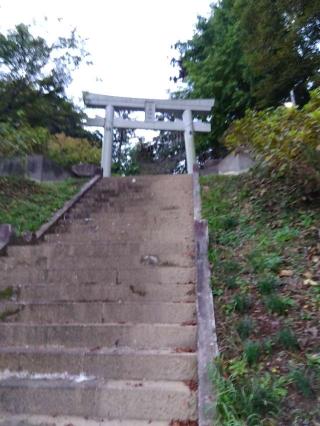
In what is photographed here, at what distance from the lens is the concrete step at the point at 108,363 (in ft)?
11.7

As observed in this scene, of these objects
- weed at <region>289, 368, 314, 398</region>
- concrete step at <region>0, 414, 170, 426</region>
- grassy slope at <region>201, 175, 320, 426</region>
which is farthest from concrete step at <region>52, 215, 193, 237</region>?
weed at <region>289, 368, 314, 398</region>

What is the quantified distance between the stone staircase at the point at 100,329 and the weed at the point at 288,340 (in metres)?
0.72

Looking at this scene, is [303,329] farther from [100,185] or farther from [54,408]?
[100,185]

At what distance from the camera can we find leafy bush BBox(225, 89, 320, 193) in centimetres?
518

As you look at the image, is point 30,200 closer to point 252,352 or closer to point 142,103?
point 142,103

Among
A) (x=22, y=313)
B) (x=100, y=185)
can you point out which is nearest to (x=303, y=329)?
(x=22, y=313)

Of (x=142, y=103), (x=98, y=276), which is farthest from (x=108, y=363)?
(x=142, y=103)

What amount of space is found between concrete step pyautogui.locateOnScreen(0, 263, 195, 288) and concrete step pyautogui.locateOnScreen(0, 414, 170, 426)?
65.4 inches

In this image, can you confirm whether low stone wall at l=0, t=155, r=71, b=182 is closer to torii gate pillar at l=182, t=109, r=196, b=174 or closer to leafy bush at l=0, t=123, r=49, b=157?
leafy bush at l=0, t=123, r=49, b=157

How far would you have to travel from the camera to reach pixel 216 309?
412 centimetres

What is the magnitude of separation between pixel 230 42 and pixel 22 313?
12.4 m

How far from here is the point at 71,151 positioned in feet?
47.6

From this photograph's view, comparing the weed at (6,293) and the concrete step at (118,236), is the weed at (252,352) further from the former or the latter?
the weed at (6,293)

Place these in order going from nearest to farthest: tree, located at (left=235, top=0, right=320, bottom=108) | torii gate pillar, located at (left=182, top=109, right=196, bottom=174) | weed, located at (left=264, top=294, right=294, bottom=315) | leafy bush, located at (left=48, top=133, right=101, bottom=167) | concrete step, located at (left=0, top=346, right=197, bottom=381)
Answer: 1. concrete step, located at (left=0, top=346, right=197, bottom=381)
2. weed, located at (left=264, top=294, right=294, bottom=315)
3. tree, located at (left=235, top=0, right=320, bottom=108)
4. torii gate pillar, located at (left=182, top=109, right=196, bottom=174)
5. leafy bush, located at (left=48, top=133, right=101, bottom=167)
